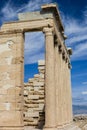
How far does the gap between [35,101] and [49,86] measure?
22.9 ft

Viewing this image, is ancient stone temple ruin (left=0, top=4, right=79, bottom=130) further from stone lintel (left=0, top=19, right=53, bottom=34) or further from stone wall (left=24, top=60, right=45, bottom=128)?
stone wall (left=24, top=60, right=45, bottom=128)

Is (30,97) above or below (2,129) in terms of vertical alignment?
above

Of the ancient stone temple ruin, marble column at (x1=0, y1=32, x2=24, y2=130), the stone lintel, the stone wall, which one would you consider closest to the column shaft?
the ancient stone temple ruin

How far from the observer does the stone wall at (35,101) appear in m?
24.4

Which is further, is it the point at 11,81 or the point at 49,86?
the point at 11,81

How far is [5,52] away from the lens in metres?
20.9

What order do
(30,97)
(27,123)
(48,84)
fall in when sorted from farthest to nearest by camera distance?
(30,97)
(27,123)
(48,84)

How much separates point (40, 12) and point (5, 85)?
5343 millimetres

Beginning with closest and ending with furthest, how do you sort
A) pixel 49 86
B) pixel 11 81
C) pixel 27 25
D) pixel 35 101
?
pixel 49 86, pixel 11 81, pixel 27 25, pixel 35 101

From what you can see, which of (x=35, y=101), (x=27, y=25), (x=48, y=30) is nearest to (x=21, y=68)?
(x=27, y=25)

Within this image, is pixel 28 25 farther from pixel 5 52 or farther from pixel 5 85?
pixel 5 85

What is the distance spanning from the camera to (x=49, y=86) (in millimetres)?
18984

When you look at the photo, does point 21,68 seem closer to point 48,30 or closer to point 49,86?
point 49,86

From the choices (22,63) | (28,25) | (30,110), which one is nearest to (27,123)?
(30,110)
